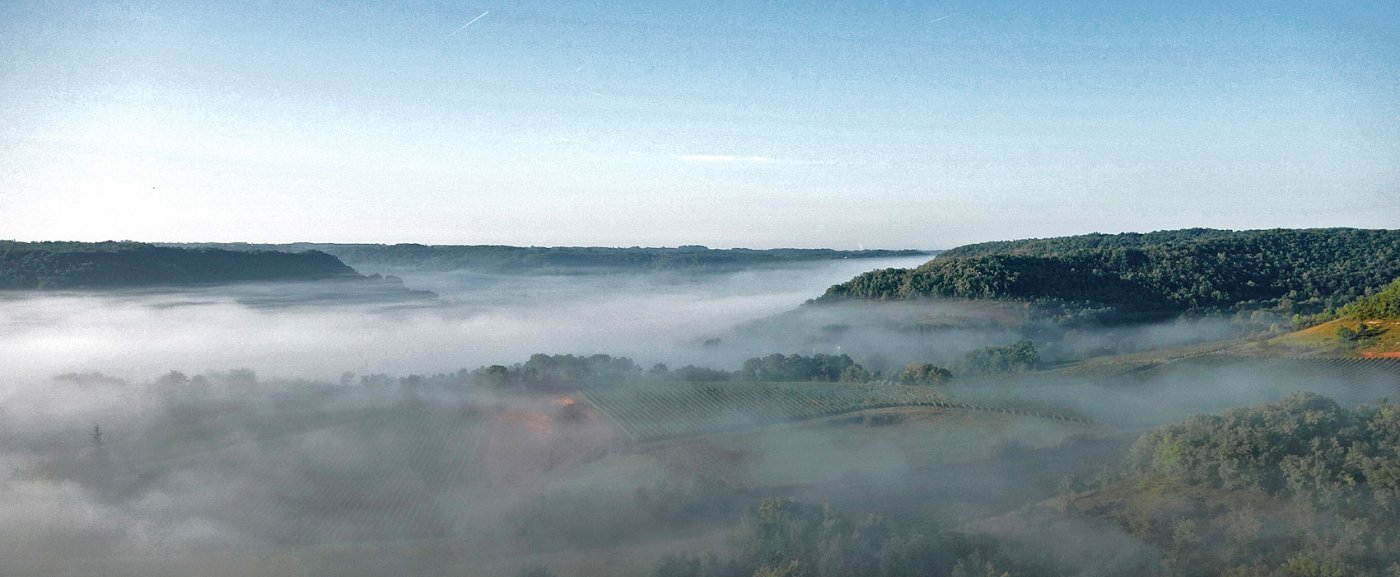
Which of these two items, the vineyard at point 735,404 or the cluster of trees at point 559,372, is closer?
the vineyard at point 735,404

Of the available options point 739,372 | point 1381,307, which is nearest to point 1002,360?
point 739,372

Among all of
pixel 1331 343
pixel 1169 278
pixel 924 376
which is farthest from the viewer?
pixel 1169 278

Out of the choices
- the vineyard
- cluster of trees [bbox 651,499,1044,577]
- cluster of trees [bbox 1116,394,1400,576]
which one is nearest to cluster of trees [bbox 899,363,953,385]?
the vineyard

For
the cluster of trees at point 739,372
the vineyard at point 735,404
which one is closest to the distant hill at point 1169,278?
the cluster of trees at point 739,372

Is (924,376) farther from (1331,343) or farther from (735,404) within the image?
(1331,343)

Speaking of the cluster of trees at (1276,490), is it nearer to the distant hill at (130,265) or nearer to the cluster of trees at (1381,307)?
the cluster of trees at (1381,307)


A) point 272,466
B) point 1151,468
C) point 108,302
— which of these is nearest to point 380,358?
point 108,302
